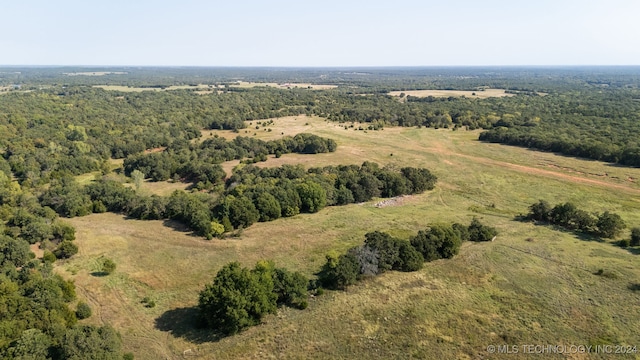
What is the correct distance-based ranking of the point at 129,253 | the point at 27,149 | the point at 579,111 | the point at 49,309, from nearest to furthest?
1. the point at 49,309
2. the point at 129,253
3. the point at 27,149
4. the point at 579,111

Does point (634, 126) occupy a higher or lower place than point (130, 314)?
higher

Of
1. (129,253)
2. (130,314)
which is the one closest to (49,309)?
(130,314)

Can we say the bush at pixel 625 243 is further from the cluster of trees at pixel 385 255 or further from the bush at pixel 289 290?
the bush at pixel 289 290

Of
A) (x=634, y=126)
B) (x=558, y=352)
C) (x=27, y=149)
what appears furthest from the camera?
(x=634, y=126)

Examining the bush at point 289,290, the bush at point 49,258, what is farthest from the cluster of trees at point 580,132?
the bush at point 49,258

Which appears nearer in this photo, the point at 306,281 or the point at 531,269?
the point at 306,281

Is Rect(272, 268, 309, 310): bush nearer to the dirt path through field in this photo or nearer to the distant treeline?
the distant treeline

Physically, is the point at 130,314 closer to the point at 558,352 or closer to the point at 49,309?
the point at 49,309

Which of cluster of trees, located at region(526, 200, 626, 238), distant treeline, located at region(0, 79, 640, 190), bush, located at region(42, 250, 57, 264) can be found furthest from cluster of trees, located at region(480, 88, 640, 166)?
bush, located at region(42, 250, 57, 264)
